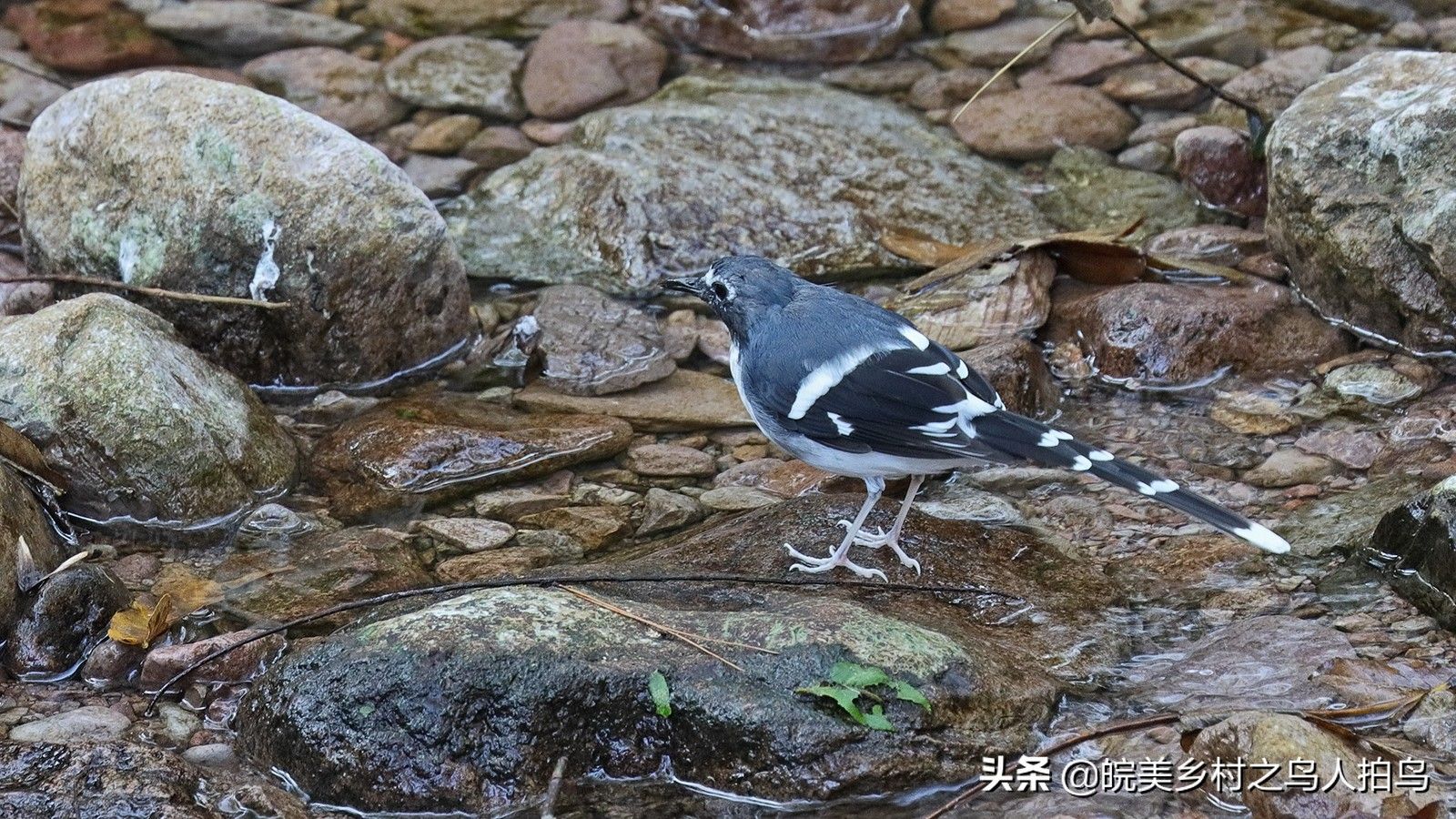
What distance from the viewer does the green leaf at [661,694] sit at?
419 cm

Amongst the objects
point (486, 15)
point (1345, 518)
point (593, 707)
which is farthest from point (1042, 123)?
point (593, 707)

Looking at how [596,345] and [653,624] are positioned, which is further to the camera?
[596,345]

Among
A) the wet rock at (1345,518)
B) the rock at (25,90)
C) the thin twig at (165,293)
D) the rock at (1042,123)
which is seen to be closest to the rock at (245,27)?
the rock at (25,90)

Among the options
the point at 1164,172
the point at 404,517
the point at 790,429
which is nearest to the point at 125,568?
the point at 404,517

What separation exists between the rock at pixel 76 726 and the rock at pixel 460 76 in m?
5.88

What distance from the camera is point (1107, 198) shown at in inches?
336

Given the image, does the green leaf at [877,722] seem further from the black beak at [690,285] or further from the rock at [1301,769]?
the black beak at [690,285]

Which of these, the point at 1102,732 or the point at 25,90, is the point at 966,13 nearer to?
the point at 25,90

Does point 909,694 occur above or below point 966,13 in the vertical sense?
below

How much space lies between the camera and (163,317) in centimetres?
684

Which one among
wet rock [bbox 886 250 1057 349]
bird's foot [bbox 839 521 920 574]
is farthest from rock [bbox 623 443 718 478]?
wet rock [bbox 886 250 1057 349]

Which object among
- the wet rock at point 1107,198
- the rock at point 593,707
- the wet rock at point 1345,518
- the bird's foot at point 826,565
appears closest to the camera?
the rock at point 593,707

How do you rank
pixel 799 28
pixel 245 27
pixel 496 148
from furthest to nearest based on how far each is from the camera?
1. pixel 799 28
2. pixel 245 27
3. pixel 496 148

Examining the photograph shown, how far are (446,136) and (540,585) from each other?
5.28 metres
